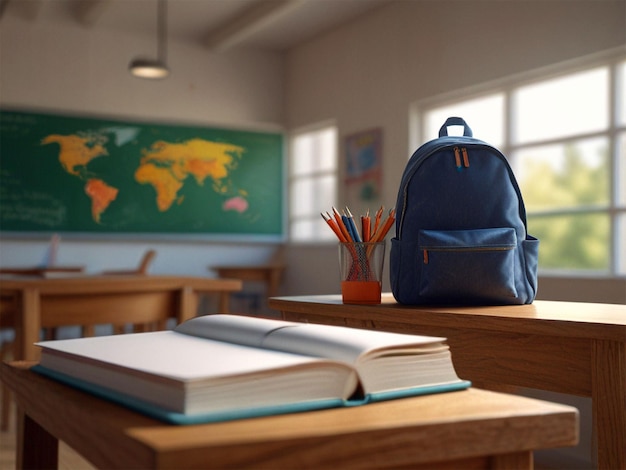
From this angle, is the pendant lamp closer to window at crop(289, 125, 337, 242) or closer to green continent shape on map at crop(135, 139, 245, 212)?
green continent shape on map at crop(135, 139, 245, 212)

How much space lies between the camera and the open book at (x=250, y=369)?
1.56 ft

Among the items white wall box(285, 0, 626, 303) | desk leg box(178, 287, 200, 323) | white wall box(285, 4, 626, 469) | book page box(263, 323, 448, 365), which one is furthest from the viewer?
white wall box(285, 0, 626, 303)

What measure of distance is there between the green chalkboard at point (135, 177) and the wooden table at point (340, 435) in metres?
5.61

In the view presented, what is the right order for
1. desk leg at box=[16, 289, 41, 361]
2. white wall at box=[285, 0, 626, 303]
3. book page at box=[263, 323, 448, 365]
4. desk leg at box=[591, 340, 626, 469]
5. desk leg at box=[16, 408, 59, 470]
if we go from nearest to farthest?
book page at box=[263, 323, 448, 365]
desk leg at box=[16, 408, 59, 470]
desk leg at box=[591, 340, 626, 469]
desk leg at box=[16, 289, 41, 361]
white wall at box=[285, 0, 626, 303]

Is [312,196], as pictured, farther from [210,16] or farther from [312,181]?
[210,16]

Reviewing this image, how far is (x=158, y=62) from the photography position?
505cm

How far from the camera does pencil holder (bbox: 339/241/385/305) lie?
57.0 inches

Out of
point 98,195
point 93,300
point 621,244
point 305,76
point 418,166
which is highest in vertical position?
point 305,76

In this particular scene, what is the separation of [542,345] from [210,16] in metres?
5.35

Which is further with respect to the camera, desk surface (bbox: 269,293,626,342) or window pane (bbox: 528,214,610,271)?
window pane (bbox: 528,214,610,271)

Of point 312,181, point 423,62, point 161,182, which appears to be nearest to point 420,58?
point 423,62

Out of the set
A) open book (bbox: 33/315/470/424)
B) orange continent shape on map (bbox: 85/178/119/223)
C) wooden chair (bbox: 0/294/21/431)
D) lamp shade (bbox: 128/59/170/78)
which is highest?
lamp shade (bbox: 128/59/170/78)

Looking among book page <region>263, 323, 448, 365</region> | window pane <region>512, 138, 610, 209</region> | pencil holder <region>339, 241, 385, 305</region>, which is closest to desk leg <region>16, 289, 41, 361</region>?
pencil holder <region>339, 241, 385, 305</region>

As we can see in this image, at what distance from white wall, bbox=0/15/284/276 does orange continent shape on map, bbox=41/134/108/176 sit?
0.22 metres
